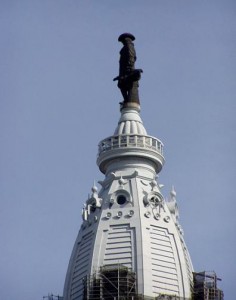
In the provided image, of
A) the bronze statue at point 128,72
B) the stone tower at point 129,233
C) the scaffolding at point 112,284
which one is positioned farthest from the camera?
the bronze statue at point 128,72

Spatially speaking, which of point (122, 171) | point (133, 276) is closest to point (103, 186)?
point (122, 171)

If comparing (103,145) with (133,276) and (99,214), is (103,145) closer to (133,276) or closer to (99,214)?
(99,214)

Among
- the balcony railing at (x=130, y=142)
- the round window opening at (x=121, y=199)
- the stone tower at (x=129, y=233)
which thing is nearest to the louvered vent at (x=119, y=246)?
the stone tower at (x=129, y=233)

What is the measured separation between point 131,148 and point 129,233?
31.1 feet

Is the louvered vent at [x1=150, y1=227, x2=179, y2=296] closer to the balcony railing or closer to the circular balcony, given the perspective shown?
the circular balcony

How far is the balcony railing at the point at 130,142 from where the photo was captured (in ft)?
435

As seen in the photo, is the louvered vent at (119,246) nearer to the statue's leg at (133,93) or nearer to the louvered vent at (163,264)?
the louvered vent at (163,264)

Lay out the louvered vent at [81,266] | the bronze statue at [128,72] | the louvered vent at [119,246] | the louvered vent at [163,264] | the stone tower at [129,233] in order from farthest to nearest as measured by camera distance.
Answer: the bronze statue at [128,72] < the louvered vent at [81,266] < the louvered vent at [119,246] < the louvered vent at [163,264] < the stone tower at [129,233]

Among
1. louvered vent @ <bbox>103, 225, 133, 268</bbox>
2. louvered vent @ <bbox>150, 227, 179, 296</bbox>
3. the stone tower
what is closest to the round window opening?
the stone tower

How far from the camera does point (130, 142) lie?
5231 inches

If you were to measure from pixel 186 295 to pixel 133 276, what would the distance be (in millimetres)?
5747

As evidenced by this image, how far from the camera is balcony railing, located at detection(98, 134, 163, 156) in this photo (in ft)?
435

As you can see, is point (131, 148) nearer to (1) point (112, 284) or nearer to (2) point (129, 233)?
(2) point (129, 233)

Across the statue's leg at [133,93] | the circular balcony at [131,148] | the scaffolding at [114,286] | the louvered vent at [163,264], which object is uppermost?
the statue's leg at [133,93]
